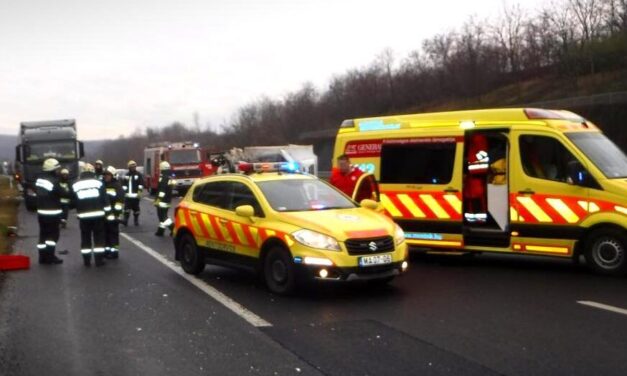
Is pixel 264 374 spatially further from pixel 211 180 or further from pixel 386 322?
pixel 211 180

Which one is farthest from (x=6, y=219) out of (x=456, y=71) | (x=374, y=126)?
(x=456, y=71)

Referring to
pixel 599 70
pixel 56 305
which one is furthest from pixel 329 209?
pixel 599 70

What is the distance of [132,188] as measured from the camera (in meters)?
18.6

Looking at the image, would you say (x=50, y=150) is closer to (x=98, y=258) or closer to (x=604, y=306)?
(x=98, y=258)

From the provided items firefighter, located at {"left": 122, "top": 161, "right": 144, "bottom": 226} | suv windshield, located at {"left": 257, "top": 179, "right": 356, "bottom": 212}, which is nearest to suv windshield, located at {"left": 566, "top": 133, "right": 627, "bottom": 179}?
suv windshield, located at {"left": 257, "top": 179, "right": 356, "bottom": 212}

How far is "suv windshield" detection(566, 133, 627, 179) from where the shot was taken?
9.59m

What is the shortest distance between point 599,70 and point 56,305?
1831 inches

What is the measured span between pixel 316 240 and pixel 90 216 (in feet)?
16.5

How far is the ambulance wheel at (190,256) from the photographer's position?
10.2 metres

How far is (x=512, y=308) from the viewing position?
7.62 metres

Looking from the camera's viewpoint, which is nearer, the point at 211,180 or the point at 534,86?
the point at 211,180

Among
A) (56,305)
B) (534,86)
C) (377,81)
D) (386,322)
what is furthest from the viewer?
(377,81)

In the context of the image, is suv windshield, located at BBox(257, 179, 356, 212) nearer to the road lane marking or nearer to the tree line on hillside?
the road lane marking

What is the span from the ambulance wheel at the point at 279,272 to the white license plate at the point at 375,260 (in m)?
0.84
